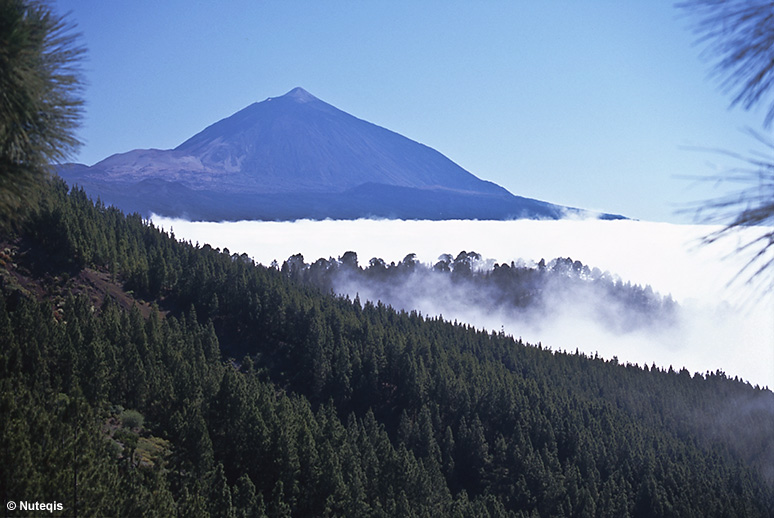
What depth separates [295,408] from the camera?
2292 inches

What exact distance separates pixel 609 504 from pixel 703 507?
12.0m

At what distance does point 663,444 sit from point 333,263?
11640 centimetres

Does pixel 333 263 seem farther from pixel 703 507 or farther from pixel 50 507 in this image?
pixel 50 507

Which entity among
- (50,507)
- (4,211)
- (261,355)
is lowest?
(261,355)

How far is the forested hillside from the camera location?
34.0 m

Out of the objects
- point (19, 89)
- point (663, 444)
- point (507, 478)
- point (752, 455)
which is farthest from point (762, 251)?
point (752, 455)

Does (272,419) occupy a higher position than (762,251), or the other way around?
(762,251)

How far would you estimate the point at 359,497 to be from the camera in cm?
4112

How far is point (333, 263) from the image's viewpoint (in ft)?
593

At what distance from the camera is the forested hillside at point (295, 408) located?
33969mm

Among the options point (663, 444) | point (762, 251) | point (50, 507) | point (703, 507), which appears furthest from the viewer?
point (663, 444)

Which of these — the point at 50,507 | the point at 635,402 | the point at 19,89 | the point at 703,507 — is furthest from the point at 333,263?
the point at 19,89

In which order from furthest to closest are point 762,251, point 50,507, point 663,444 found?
point 663,444 < point 50,507 < point 762,251

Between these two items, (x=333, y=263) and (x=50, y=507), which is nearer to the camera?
(x=50, y=507)
